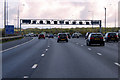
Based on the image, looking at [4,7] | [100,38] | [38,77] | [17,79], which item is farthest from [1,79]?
[4,7]

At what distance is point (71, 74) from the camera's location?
11.7 metres

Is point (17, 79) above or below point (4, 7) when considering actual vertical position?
below

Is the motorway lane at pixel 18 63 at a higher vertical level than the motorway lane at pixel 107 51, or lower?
lower

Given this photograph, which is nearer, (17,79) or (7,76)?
(17,79)

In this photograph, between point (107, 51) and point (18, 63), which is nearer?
point (18, 63)

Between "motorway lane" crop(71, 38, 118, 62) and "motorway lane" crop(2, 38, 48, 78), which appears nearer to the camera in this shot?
"motorway lane" crop(2, 38, 48, 78)

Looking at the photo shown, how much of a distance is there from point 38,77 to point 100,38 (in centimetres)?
2525

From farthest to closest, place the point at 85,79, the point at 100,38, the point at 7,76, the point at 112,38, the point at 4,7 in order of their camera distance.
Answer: the point at 4,7, the point at 112,38, the point at 100,38, the point at 7,76, the point at 85,79

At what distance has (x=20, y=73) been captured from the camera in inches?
474

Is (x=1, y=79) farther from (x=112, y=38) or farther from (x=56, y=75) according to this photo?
(x=112, y=38)

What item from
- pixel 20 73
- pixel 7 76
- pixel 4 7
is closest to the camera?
pixel 7 76

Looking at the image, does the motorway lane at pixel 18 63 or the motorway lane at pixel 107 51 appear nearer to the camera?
the motorway lane at pixel 18 63

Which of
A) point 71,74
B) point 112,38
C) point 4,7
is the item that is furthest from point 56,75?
point 4,7

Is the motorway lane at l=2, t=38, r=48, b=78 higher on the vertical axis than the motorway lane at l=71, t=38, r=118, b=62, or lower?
lower
